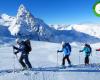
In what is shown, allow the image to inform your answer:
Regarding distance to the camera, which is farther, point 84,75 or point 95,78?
point 84,75

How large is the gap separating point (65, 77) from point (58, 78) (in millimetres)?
444

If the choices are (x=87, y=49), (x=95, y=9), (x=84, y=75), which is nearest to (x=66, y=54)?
(x=87, y=49)

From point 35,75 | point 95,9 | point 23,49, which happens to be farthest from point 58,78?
point 95,9

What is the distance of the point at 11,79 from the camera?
12320mm

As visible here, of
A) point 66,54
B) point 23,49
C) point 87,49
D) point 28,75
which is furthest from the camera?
point 87,49

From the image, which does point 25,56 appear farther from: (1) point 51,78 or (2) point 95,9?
(2) point 95,9

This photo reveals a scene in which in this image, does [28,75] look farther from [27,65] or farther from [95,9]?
[95,9]

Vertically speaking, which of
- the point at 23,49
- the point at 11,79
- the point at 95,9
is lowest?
the point at 11,79

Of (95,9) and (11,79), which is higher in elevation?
(95,9)

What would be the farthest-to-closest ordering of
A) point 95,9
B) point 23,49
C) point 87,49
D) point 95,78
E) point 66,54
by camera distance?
point 87,49, point 66,54, point 23,49, point 95,78, point 95,9

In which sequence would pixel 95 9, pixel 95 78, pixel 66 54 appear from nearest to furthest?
pixel 95 9, pixel 95 78, pixel 66 54

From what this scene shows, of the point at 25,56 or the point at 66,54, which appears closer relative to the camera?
the point at 25,56

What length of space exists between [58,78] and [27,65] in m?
3.98

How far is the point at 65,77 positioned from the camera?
12.7m
